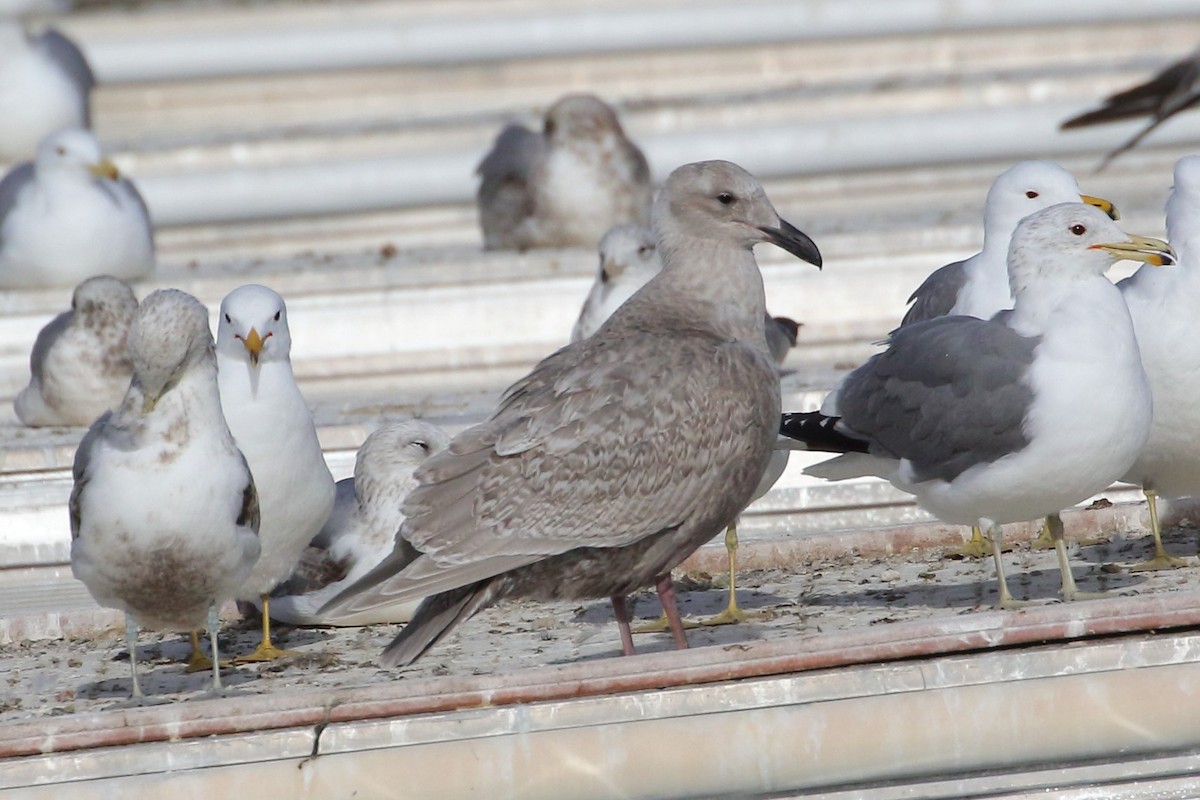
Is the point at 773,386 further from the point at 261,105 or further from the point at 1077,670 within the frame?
the point at 261,105

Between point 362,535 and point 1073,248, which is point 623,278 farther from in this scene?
point 1073,248

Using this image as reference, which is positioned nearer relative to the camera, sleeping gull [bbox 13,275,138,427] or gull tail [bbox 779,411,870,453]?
gull tail [bbox 779,411,870,453]

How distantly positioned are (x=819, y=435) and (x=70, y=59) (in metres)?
6.99

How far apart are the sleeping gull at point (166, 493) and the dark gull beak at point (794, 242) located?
4.32ft

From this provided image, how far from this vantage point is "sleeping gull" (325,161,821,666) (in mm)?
4090

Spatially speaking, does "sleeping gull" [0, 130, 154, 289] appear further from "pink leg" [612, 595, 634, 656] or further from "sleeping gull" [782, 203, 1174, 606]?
"pink leg" [612, 595, 634, 656]

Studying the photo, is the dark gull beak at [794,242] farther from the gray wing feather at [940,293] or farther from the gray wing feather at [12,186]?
the gray wing feather at [12,186]

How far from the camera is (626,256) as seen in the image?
22.1 feet

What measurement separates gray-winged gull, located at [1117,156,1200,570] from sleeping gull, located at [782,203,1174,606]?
1.34ft

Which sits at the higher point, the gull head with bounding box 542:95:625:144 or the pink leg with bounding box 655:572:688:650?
the gull head with bounding box 542:95:625:144

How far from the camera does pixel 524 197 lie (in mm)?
9383

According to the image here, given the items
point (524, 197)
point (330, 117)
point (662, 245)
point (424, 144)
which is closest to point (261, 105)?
point (330, 117)

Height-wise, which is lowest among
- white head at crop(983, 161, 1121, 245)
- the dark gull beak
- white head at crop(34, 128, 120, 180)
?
the dark gull beak

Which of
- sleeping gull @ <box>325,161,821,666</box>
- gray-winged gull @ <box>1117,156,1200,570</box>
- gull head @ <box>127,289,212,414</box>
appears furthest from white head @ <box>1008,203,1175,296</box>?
gull head @ <box>127,289,212,414</box>
